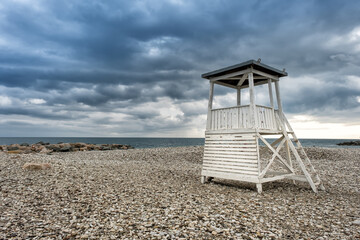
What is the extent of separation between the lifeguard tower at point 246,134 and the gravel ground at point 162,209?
0.67 m

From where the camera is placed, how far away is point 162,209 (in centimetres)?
651

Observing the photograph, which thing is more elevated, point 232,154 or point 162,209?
point 232,154

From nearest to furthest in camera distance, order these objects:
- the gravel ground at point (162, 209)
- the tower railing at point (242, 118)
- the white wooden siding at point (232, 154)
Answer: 1. the gravel ground at point (162, 209)
2. the white wooden siding at point (232, 154)
3. the tower railing at point (242, 118)

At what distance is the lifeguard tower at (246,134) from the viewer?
9219mm

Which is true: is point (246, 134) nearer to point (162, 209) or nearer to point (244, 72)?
point (244, 72)

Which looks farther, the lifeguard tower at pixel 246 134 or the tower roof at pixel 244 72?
the tower roof at pixel 244 72

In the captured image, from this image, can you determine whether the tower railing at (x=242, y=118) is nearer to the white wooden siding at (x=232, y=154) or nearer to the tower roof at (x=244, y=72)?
the white wooden siding at (x=232, y=154)

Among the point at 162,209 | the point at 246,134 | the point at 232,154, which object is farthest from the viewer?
the point at 232,154

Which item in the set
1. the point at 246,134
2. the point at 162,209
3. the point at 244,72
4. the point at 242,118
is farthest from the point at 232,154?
the point at 162,209

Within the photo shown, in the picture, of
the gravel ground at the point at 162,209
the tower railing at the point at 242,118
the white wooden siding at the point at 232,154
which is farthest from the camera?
the tower railing at the point at 242,118

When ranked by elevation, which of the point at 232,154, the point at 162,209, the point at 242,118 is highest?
the point at 242,118

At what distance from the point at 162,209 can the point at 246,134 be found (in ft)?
15.9

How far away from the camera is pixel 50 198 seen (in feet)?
24.3

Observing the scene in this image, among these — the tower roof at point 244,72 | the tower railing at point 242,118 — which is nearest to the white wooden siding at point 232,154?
the tower railing at point 242,118
